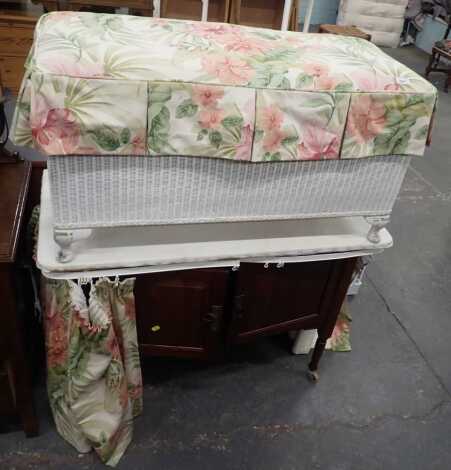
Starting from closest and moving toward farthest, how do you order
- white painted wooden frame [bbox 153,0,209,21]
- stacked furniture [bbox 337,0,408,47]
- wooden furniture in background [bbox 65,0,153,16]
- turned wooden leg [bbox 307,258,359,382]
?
turned wooden leg [bbox 307,258,359,382], white painted wooden frame [bbox 153,0,209,21], wooden furniture in background [bbox 65,0,153,16], stacked furniture [bbox 337,0,408,47]

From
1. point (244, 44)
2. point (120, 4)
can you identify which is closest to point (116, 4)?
point (120, 4)

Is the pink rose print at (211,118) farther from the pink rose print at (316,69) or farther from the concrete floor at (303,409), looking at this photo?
the concrete floor at (303,409)

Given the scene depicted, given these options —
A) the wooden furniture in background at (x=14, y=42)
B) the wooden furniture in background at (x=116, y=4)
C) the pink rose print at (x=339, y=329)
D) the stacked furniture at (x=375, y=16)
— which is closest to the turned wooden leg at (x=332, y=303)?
the pink rose print at (x=339, y=329)

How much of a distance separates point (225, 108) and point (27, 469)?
3.68ft

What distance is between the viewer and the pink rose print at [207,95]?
953 mm

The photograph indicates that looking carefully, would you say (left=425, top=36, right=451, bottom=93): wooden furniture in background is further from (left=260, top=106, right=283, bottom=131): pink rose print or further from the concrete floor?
(left=260, top=106, right=283, bottom=131): pink rose print

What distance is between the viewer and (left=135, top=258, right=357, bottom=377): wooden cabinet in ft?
4.17

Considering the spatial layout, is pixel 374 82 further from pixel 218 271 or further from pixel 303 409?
pixel 303 409

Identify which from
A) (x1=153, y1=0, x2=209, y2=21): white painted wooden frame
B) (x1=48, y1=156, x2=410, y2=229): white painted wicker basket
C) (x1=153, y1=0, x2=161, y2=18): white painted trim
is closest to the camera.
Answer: (x1=48, y1=156, x2=410, y2=229): white painted wicker basket

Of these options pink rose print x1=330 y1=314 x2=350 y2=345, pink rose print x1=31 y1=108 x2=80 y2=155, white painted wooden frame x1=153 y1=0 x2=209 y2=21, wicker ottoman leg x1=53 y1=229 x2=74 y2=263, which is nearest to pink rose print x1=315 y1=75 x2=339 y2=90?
pink rose print x1=31 y1=108 x2=80 y2=155

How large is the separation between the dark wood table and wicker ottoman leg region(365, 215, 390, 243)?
880 millimetres

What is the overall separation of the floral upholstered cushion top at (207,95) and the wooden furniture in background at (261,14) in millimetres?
1874

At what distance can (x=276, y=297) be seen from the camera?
140 cm

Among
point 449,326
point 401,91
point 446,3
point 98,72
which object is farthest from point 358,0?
point 98,72
